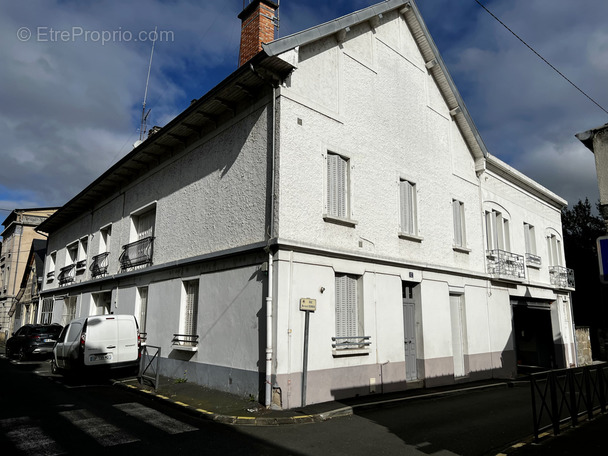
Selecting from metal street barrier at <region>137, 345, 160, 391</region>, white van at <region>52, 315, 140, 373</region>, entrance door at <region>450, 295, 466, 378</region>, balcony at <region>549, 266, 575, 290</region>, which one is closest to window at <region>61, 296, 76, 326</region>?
white van at <region>52, 315, 140, 373</region>

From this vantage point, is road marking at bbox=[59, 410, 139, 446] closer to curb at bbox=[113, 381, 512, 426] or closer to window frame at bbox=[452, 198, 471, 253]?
curb at bbox=[113, 381, 512, 426]

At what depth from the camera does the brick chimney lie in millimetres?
12258

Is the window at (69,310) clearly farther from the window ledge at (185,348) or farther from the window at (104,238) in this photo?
the window ledge at (185,348)

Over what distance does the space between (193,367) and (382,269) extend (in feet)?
18.3

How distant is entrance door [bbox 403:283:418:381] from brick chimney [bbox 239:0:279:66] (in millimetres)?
8036

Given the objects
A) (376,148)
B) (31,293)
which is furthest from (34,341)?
(376,148)

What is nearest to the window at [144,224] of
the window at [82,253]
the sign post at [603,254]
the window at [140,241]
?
the window at [140,241]

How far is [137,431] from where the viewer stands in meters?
7.04

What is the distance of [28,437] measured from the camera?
654 centimetres

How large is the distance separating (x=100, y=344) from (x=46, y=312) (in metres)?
15.4

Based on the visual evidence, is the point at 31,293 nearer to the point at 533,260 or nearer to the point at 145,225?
the point at 145,225

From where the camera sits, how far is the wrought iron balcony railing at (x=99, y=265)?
17.8 m

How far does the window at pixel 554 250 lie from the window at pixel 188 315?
1701 centimetres

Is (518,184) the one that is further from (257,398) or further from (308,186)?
(257,398)
